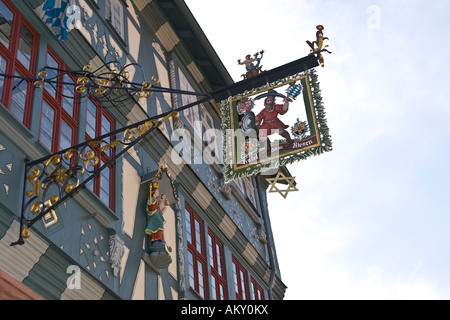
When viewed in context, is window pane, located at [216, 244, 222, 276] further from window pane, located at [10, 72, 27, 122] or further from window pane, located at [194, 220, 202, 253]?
window pane, located at [10, 72, 27, 122]

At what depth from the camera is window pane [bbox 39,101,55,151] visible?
31.7ft

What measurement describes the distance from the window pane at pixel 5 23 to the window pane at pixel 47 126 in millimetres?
1047

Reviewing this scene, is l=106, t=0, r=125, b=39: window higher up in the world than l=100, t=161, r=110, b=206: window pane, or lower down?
higher up

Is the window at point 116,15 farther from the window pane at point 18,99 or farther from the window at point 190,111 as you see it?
the window pane at point 18,99

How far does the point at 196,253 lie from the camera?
13711 millimetres

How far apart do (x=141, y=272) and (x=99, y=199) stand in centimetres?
161

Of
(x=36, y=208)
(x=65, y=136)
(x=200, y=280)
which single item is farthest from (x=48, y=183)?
(x=200, y=280)

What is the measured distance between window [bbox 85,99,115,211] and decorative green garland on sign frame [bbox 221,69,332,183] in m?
1.95

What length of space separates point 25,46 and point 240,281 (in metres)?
8.23

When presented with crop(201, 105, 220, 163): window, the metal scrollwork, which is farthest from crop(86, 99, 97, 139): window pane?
crop(201, 105, 220, 163): window

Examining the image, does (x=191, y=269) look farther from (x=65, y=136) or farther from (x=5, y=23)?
(x=5, y=23)

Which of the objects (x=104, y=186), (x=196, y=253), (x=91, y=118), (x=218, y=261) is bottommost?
(x=104, y=186)
